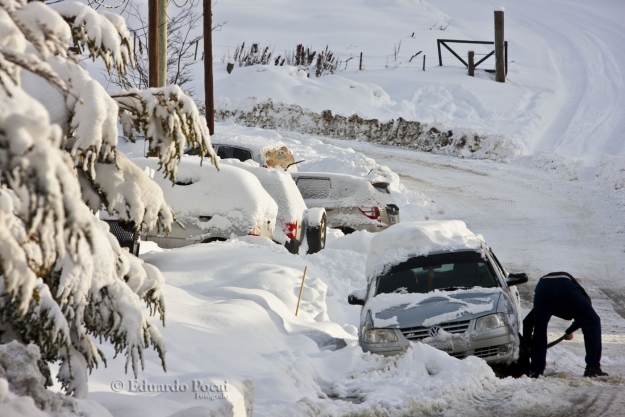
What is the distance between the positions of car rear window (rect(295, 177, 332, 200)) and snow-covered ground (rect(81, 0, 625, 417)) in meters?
0.88

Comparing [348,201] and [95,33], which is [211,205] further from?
[95,33]

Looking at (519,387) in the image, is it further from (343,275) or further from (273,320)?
(343,275)

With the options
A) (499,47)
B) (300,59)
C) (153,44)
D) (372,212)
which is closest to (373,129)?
(499,47)

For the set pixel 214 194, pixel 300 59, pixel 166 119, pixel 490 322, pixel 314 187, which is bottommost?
pixel 300 59

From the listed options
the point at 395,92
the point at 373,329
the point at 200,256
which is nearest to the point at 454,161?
the point at 395,92

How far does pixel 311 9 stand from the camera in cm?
6134

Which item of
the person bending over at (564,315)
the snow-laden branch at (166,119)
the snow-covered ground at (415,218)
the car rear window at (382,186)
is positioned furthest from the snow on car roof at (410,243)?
the car rear window at (382,186)

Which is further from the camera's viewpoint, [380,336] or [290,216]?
[290,216]

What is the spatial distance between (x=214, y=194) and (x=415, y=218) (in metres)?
8.56

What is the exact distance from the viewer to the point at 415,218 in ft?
62.1

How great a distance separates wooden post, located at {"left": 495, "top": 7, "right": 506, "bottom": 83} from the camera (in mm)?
33912

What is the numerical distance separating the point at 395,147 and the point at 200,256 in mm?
20699

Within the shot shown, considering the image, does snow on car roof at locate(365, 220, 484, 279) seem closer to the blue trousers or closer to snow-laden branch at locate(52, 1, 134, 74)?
the blue trousers

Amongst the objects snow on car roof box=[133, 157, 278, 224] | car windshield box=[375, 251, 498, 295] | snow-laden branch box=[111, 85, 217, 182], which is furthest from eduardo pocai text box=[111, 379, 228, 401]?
snow on car roof box=[133, 157, 278, 224]
